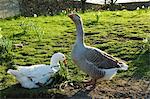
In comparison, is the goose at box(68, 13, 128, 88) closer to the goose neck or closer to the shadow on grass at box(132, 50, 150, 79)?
the goose neck

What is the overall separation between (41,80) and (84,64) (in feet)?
2.12

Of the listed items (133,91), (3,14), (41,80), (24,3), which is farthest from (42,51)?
Answer: (24,3)

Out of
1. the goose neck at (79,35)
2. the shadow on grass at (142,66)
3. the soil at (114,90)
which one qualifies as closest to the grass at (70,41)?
the shadow on grass at (142,66)

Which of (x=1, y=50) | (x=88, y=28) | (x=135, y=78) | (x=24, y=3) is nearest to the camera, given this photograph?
(x=135, y=78)

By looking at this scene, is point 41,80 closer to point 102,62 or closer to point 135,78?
point 102,62

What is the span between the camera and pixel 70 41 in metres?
8.22

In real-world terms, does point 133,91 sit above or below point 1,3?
below

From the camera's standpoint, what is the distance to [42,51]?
24.8 ft

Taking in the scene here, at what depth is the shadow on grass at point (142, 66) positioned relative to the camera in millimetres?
6152

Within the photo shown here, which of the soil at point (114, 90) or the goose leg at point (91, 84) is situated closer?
the soil at point (114, 90)

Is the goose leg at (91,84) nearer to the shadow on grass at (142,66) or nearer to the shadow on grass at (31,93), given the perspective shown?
the shadow on grass at (31,93)

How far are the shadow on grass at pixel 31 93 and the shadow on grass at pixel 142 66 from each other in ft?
4.26

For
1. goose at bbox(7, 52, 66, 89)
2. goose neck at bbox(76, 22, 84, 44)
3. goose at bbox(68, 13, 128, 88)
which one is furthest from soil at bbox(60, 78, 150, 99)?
goose neck at bbox(76, 22, 84, 44)

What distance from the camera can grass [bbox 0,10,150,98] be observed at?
613 cm
